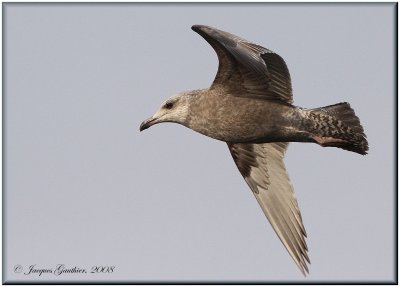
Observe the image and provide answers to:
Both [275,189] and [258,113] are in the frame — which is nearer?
[258,113]

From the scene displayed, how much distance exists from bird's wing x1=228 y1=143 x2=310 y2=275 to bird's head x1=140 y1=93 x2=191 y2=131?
156cm

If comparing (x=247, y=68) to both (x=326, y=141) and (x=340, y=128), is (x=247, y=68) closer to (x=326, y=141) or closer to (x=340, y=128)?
(x=326, y=141)

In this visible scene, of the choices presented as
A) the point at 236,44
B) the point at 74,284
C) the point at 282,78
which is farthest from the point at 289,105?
the point at 74,284

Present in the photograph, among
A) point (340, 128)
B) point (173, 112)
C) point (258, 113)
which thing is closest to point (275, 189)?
point (340, 128)

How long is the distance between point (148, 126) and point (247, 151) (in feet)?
6.16

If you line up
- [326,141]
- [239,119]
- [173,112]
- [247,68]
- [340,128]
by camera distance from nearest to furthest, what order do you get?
[247,68], [239,119], [326,141], [340,128], [173,112]

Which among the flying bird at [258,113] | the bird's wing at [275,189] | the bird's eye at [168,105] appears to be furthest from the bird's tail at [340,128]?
the bird's eye at [168,105]

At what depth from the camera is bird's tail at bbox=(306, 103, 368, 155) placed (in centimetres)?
1391

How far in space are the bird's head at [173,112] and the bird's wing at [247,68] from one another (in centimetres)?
56

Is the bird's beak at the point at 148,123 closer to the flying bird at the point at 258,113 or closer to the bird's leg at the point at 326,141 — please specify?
the flying bird at the point at 258,113

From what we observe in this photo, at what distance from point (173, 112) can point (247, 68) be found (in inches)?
54.5

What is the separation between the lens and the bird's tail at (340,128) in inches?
547

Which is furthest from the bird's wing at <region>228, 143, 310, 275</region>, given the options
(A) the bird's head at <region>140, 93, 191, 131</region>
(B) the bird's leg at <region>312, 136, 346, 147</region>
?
(B) the bird's leg at <region>312, 136, 346, 147</region>

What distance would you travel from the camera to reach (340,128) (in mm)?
14016
